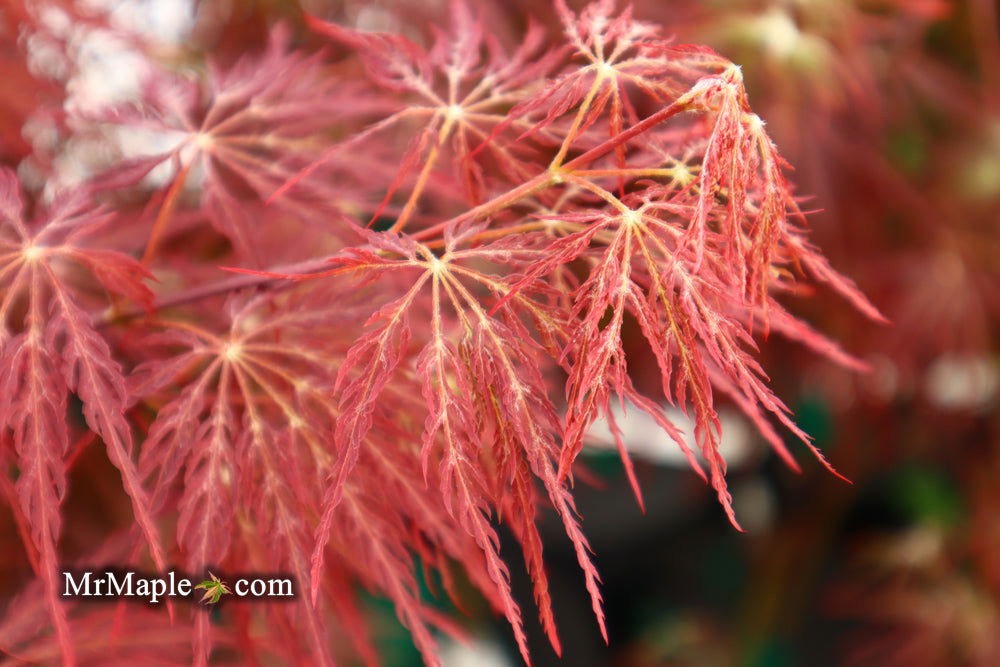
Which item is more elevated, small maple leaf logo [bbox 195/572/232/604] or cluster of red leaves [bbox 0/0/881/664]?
cluster of red leaves [bbox 0/0/881/664]

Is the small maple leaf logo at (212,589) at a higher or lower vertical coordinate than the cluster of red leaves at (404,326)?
lower

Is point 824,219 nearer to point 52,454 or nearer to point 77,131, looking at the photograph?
point 77,131

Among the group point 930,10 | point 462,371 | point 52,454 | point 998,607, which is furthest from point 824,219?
point 52,454
